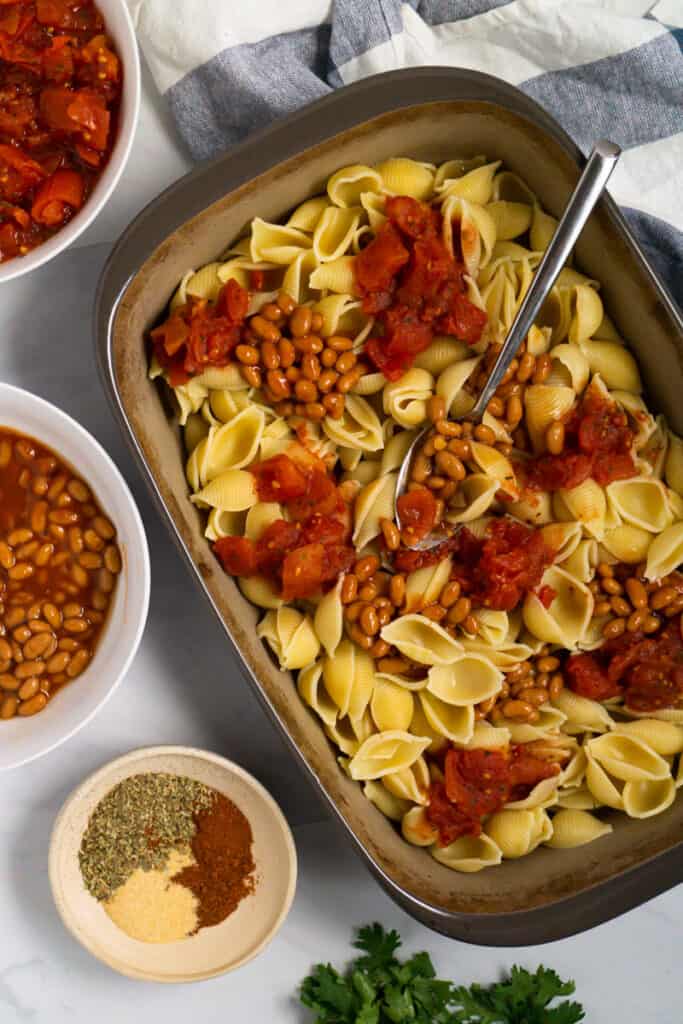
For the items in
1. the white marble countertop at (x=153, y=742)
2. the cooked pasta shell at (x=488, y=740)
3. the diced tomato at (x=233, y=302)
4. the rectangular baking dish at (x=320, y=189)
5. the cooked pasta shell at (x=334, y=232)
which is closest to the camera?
the rectangular baking dish at (x=320, y=189)

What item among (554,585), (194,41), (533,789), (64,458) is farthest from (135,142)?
(533,789)

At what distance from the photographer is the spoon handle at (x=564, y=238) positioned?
2.88 meters

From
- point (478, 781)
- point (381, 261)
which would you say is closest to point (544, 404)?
point (381, 261)

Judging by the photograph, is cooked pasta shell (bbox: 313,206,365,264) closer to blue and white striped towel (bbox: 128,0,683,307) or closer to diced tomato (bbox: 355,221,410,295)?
diced tomato (bbox: 355,221,410,295)

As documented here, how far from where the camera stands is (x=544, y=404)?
3260 mm

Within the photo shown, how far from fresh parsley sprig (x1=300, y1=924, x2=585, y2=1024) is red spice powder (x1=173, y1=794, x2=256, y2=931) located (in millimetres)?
415

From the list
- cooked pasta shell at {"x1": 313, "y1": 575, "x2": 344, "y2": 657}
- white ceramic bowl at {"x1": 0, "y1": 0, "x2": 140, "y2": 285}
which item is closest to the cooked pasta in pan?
cooked pasta shell at {"x1": 313, "y1": 575, "x2": 344, "y2": 657}

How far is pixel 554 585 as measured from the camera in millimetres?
3420

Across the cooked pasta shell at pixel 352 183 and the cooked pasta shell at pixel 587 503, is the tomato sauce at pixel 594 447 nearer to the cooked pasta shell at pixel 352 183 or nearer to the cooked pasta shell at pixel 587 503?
the cooked pasta shell at pixel 587 503

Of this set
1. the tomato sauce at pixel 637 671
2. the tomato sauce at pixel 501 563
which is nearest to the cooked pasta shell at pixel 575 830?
the tomato sauce at pixel 637 671

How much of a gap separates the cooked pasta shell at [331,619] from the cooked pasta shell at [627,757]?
2.93 feet

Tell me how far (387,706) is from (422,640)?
0.77 feet

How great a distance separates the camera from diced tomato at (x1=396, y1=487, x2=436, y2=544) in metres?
3.31

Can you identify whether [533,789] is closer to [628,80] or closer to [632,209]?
[632,209]
